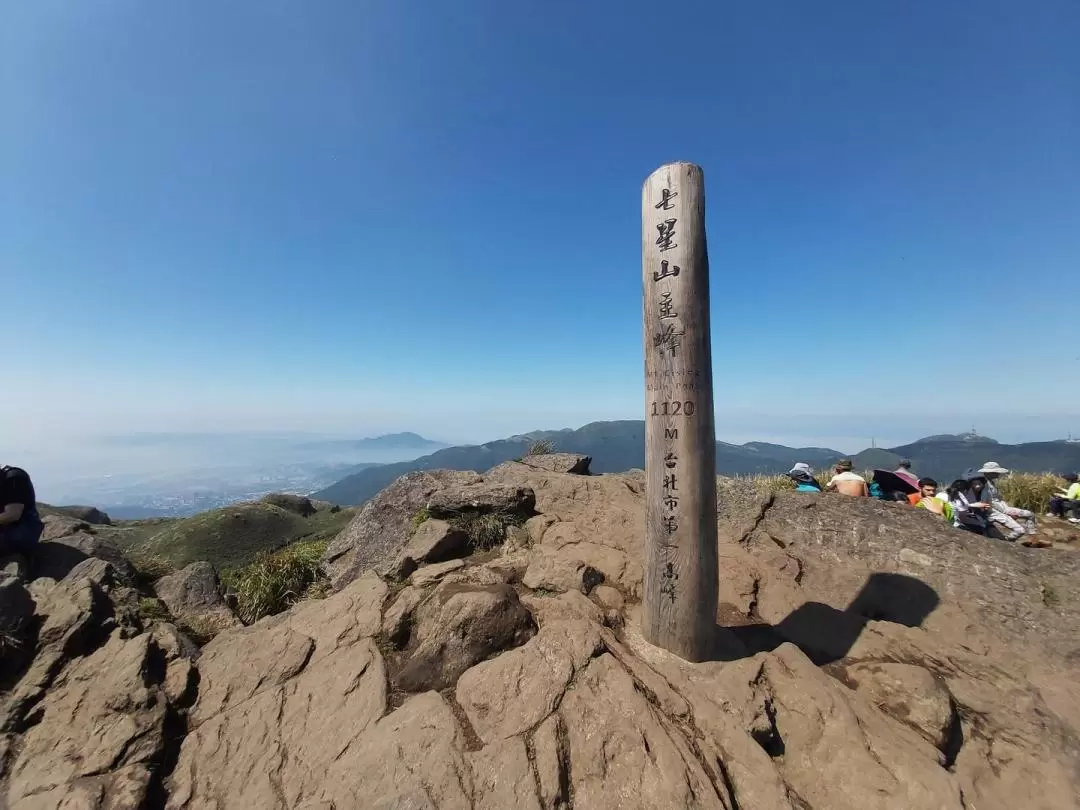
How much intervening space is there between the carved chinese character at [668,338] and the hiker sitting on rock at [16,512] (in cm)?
1092

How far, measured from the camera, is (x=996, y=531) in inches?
398

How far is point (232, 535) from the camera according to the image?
13.3 m

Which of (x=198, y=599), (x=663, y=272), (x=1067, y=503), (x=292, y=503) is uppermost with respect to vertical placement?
(x=663, y=272)

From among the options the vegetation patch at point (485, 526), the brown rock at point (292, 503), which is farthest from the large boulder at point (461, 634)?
the brown rock at point (292, 503)

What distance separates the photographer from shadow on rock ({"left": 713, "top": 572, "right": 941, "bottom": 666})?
5.35 metres

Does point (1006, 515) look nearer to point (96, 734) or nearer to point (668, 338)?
point (668, 338)

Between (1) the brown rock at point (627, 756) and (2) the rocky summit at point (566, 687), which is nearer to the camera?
(1) the brown rock at point (627, 756)

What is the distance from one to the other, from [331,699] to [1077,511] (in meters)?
19.5

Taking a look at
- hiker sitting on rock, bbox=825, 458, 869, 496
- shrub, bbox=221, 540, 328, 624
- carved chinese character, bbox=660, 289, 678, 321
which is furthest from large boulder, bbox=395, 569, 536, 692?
hiker sitting on rock, bbox=825, 458, 869, 496

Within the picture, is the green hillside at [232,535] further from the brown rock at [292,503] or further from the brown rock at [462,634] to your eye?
the brown rock at [462,634]

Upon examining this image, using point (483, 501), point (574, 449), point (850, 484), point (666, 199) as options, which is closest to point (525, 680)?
point (483, 501)

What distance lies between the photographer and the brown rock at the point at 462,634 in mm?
4734

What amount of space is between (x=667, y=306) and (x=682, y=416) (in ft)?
4.19

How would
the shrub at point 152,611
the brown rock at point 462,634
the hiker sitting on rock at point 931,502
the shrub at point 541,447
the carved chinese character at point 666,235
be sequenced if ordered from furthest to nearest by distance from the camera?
1. the shrub at point 541,447
2. the hiker sitting on rock at point 931,502
3. the shrub at point 152,611
4. the carved chinese character at point 666,235
5. the brown rock at point 462,634
